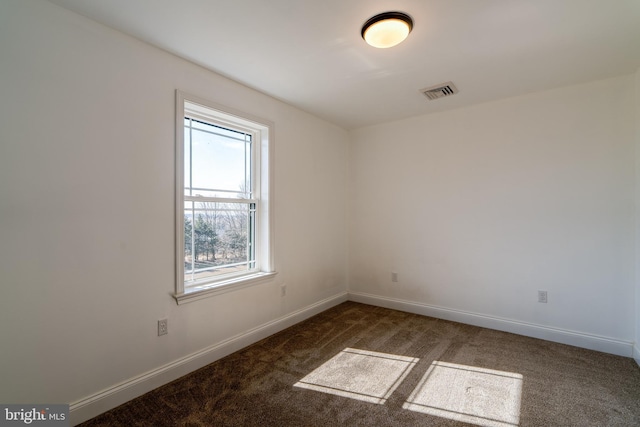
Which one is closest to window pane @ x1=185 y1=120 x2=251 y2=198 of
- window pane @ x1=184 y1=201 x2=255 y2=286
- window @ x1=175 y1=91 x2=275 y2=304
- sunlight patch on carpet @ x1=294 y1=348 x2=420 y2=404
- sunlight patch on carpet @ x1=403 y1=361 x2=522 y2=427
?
window @ x1=175 y1=91 x2=275 y2=304

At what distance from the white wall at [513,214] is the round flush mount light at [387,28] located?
195 centimetres

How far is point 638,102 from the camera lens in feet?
8.54

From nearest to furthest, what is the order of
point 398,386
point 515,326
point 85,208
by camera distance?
1. point 85,208
2. point 398,386
3. point 515,326

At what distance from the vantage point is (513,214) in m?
3.24

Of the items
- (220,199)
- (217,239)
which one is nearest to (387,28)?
(220,199)

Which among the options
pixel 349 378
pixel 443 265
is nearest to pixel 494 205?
pixel 443 265

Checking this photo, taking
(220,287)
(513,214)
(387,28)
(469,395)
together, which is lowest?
(469,395)

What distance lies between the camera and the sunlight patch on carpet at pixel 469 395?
1918mm

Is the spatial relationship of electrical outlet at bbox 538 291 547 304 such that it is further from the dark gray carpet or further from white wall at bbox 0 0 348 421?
white wall at bbox 0 0 348 421

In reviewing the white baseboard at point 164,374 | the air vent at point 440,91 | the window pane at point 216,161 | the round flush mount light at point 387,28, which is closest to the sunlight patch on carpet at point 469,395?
the white baseboard at point 164,374

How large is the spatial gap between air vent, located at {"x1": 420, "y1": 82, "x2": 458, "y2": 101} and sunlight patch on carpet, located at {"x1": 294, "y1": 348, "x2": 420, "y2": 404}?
102 inches

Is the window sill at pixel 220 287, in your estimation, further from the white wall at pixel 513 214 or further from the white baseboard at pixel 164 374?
the white wall at pixel 513 214

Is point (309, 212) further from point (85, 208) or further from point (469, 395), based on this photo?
point (469, 395)

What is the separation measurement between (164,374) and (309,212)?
2208 mm
